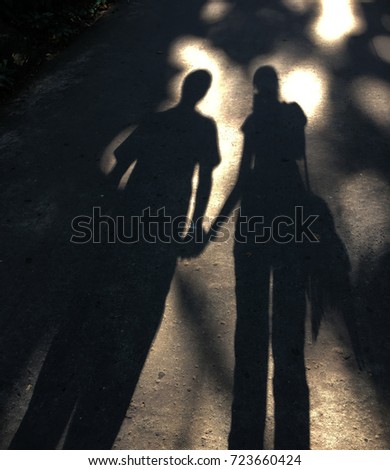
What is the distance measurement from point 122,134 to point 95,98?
1048 mm

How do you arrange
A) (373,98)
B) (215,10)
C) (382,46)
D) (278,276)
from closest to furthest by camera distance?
(278,276) < (373,98) < (382,46) < (215,10)

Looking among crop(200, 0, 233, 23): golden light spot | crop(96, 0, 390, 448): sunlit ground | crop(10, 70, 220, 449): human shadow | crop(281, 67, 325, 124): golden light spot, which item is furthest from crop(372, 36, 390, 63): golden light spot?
crop(10, 70, 220, 449): human shadow

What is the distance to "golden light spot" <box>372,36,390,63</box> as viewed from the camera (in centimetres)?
689

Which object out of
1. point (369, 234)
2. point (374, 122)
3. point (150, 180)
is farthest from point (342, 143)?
point (150, 180)

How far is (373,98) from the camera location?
6.08 m

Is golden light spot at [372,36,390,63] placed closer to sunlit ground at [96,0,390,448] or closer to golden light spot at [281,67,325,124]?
sunlit ground at [96,0,390,448]

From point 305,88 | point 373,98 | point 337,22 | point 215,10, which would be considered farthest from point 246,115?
point 215,10

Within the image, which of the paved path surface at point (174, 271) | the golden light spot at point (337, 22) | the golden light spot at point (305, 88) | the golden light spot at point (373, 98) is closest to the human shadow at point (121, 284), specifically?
the paved path surface at point (174, 271)

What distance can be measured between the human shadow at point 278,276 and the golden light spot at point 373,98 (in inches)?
34.3

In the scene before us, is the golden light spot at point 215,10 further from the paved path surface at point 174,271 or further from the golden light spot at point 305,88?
the golden light spot at point 305,88

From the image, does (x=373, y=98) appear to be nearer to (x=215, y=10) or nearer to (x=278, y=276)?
(x=278, y=276)

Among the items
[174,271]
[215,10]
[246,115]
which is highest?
[215,10]

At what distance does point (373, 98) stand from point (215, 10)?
12.8 ft

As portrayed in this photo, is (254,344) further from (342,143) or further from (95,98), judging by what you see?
(95,98)
